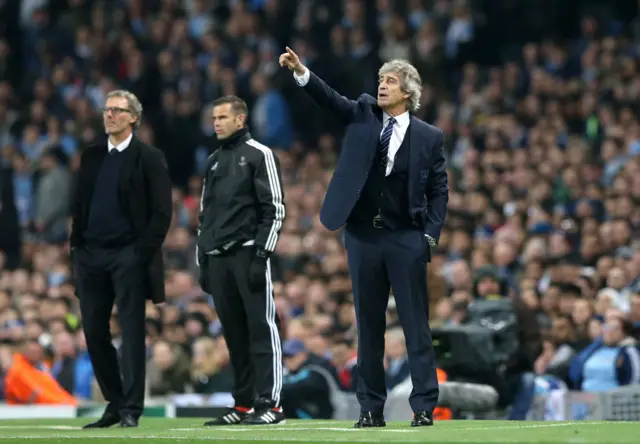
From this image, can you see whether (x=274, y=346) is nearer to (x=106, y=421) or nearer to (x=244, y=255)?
(x=244, y=255)

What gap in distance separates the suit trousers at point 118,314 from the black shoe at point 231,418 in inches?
23.2

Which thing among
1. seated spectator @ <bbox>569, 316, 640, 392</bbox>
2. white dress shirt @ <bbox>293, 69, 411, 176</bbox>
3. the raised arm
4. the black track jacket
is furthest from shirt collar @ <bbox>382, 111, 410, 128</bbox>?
seated spectator @ <bbox>569, 316, 640, 392</bbox>

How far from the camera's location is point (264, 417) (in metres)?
10.3

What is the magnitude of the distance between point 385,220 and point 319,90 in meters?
0.88

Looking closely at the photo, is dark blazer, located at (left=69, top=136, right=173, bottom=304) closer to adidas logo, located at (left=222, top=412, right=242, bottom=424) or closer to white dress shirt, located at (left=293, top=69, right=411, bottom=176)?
adidas logo, located at (left=222, top=412, right=242, bottom=424)

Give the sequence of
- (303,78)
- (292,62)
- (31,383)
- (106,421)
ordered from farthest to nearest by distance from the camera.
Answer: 1. (31,383)
2. (106,421)
3. (303,78)
4. (292,62)

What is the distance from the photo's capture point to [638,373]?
13523mm

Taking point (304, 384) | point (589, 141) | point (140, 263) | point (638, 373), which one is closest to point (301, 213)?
point (589, 141)

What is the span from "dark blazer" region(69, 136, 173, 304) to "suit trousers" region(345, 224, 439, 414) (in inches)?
69.5

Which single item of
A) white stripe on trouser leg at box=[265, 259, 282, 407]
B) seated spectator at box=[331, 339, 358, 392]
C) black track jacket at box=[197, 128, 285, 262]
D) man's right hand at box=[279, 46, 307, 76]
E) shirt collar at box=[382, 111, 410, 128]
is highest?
man's right hand at box=[279, 46, 307, 76]

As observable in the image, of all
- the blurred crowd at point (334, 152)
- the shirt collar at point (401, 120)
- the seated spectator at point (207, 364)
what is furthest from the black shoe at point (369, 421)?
the seated spectator at point (207, 364)

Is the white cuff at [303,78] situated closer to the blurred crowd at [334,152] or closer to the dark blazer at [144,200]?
the dark blazer at [144,200]

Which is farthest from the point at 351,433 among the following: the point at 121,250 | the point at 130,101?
the point at 130,101

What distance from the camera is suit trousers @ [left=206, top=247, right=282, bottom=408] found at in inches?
410
